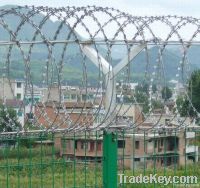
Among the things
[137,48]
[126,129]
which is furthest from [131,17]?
[126,129]

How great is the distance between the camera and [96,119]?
657 cm

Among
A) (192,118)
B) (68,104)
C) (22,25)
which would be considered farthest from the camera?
(192,118)

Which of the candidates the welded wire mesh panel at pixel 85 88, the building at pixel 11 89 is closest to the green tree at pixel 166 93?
the welded wire mesh panel at pixel 85 88

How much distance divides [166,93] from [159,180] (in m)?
1.87

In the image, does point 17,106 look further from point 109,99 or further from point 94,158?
A: point 94,158

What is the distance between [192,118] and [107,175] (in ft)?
5.05

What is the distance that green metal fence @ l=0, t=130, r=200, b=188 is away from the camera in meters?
6.92

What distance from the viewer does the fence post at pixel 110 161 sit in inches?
273

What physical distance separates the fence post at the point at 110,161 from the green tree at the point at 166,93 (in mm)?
678

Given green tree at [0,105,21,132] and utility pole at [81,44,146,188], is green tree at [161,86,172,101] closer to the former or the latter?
utility pole at [81,44,146,188]

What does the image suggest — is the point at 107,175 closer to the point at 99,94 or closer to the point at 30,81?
the point at 99,94

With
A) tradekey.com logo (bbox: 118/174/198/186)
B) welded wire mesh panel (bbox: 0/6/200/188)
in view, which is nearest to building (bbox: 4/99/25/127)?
welded wire mesh panel (bbox: 0/6/200/188)

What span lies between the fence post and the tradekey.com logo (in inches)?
40.0

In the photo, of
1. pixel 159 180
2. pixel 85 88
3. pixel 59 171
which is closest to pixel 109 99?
pixel 85 88
